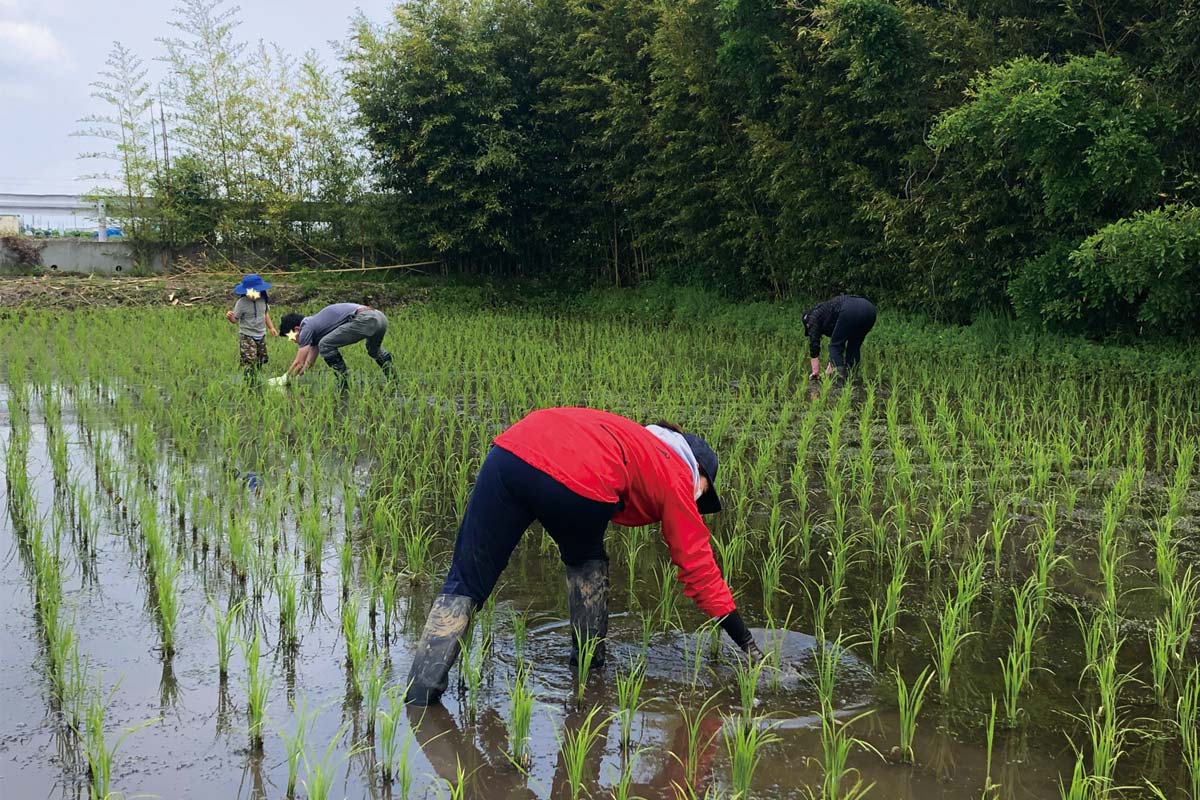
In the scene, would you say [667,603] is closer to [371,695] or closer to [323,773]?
[371,695]

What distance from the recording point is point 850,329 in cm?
696

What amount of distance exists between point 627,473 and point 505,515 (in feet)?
1.12

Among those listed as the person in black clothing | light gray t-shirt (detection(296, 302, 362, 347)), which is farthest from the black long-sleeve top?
light gray t-shirt (detection(296, 302, 362, 347))

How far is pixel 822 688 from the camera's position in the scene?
2480 mm

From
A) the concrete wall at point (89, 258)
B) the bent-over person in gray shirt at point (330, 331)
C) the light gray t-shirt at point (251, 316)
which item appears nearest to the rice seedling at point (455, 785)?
the bent-over person in gray shirt at point (330, 331)

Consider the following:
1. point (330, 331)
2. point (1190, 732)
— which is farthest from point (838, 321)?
point (1190, 732)

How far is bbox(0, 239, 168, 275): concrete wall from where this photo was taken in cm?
1606

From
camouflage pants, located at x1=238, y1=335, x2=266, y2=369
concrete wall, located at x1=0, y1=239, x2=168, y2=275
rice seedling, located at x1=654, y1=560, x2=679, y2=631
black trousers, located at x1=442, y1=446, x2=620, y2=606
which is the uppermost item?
concrete wall, located at x1=0, y1=239, x2=168, y2=275

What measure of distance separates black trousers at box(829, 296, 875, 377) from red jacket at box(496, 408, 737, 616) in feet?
15.4

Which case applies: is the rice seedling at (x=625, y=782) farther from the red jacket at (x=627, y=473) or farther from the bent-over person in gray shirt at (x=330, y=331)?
the bent-over person in gray shirt at (x=330, y=331)

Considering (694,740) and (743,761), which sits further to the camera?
(694,740)

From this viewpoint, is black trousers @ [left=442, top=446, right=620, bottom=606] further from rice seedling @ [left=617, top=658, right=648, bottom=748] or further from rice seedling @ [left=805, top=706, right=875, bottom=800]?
rice seedling @ [left=805, top=706, right=875, bottom=800]

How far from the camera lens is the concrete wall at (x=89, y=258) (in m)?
16.1

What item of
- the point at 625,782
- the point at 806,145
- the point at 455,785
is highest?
the point at 806,145
